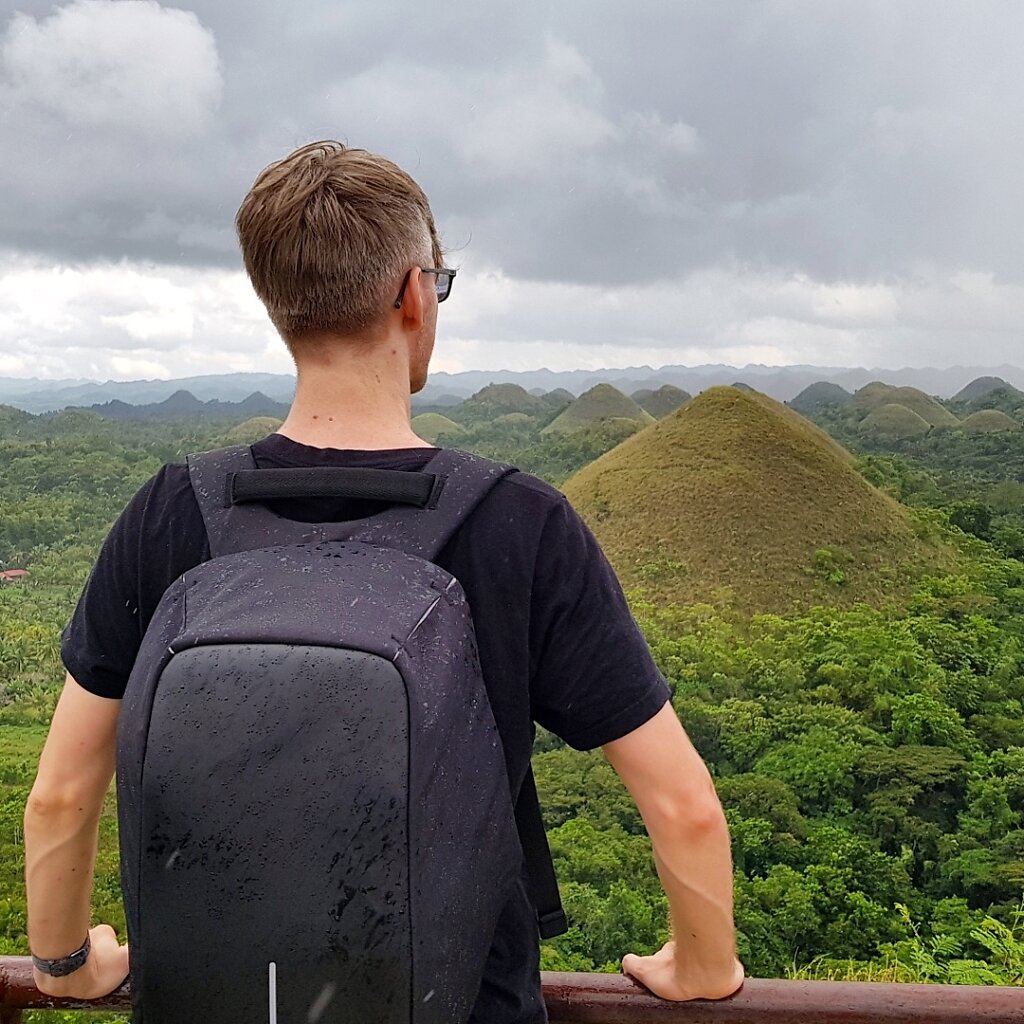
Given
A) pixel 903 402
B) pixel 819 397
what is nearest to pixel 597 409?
pixel 903 402

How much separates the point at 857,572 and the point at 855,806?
28.5 ft

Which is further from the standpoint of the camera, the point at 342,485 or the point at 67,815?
the point at 67,815

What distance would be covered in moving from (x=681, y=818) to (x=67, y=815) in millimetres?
556

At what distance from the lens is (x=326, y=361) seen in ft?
2.71

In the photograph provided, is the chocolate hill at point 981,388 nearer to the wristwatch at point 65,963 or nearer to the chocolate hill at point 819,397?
the chocolate hill at point 819,397

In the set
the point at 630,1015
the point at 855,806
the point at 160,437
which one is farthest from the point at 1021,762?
the point at 160,437

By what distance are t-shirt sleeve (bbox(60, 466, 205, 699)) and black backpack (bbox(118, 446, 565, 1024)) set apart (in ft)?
0.20

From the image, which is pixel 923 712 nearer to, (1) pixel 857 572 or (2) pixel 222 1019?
(1) pixel 857 572

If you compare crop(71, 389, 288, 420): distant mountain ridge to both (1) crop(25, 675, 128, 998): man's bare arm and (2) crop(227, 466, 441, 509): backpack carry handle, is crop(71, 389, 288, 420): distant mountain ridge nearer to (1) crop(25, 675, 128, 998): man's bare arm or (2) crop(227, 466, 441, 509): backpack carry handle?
(1) crop(25, 675, 128, 998): man's bare arm

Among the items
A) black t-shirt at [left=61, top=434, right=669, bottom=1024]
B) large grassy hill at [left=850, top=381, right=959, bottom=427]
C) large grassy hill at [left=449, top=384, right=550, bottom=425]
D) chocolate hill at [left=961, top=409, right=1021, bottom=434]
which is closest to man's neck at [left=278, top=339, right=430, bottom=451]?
black t-shirt at [left=61, top=434, right=669, bottom=1024]

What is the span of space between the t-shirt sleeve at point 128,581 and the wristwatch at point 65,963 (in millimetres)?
313

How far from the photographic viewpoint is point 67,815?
0.88 m

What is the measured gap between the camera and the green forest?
10930 millimetres

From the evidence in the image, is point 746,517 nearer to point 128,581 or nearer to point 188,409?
point 128,581
